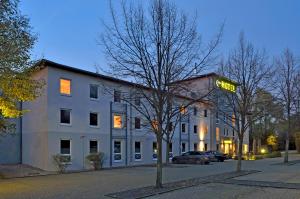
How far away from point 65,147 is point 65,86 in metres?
4.92

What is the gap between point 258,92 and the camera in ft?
89.0

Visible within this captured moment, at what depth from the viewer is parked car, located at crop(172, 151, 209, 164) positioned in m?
41.0

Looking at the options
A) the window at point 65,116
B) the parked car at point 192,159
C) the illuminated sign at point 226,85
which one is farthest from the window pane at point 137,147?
the illuminated sign at point 226,85

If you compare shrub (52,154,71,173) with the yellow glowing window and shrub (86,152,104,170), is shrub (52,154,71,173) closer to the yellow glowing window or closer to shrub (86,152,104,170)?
shrub (86,152,104,170)

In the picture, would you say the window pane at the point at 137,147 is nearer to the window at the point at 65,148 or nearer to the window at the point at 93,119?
the window at the point at 93,119

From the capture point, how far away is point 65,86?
32.4 meters

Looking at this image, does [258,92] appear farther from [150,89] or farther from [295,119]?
[295,119]

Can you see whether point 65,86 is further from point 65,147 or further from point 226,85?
point 226,85

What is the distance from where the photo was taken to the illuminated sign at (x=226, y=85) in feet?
85.4

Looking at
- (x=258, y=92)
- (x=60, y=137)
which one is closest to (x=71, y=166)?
(x=60, y=137)

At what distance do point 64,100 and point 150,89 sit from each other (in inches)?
654

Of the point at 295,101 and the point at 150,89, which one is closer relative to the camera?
the point at 150,89

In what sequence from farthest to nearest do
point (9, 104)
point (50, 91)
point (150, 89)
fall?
point (50, 91) → point (150, 89) → point (9, 104)

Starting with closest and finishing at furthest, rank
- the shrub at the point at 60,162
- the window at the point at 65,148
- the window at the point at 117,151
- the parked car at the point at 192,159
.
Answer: the shrub at the point at 60,162, the window at the point at 65,148, the window at the point at 117,151, the parked car at the point at 192,159
